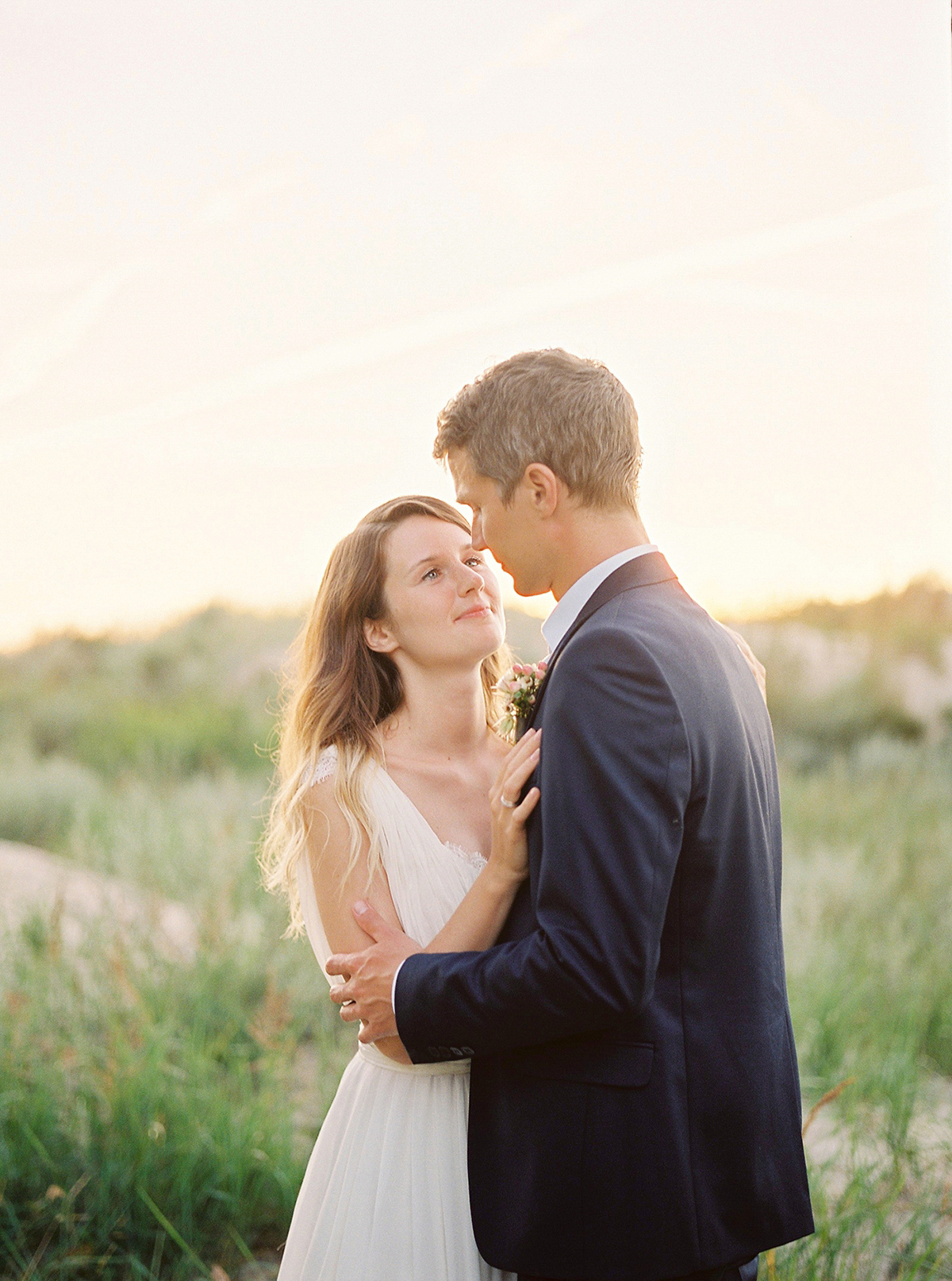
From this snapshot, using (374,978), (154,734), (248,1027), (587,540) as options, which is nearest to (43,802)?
(154,734)

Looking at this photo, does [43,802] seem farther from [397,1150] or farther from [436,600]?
[397,1150]

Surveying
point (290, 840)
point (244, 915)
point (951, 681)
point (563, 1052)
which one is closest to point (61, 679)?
point (244, 915)

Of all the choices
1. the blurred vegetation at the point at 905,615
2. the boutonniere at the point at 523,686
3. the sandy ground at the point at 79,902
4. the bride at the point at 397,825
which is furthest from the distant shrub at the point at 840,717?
the boutonniere at the point at 523,686

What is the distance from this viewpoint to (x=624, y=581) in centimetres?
186

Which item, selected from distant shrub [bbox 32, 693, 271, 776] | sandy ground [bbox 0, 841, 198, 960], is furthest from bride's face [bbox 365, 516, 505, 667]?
distant shrub [bbox 32, 693, 271, 776]

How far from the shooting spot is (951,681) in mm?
9047

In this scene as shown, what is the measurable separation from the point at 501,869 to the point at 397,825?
18.3 inches

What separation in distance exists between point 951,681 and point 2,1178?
803 centimetres

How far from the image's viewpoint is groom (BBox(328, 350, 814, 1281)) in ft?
5.32

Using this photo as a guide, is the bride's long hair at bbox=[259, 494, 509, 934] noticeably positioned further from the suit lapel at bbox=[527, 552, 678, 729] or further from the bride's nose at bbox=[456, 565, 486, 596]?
the suit lapel at bbox=[527, 552, 678, 729]

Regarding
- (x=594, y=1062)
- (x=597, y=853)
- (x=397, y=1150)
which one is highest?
(x=597, y=853)

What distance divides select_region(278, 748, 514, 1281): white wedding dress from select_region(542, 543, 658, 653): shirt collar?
1.98ft

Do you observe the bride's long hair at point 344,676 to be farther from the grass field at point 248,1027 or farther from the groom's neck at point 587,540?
the grass field at point 248,1027

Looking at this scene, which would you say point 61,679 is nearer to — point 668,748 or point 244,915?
point 244,915
